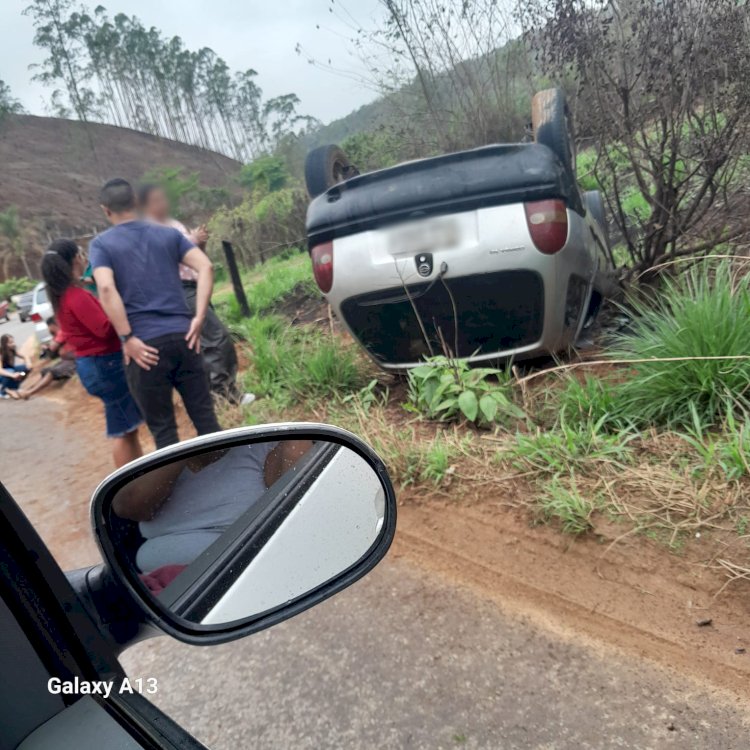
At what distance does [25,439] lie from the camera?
6449 millimetres

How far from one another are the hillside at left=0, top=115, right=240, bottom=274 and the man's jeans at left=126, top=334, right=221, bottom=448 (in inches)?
483

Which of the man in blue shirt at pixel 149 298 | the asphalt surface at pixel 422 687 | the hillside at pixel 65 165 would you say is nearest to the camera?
the asphalt surface at pixel 422 687

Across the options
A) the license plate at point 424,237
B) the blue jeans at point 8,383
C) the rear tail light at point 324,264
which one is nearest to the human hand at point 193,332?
the rear tail light at point 324,264

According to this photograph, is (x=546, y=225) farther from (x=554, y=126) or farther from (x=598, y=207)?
(x=598, y=207)

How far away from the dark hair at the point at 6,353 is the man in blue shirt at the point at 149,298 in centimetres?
707

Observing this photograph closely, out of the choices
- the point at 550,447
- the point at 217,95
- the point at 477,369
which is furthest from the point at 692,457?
the point at 217,95

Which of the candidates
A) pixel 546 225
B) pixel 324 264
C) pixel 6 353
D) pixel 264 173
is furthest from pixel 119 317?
pixel 264 173

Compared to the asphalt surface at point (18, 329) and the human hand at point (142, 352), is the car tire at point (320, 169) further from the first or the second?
the asphalt surface at point (18, 329)

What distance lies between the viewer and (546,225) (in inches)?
130

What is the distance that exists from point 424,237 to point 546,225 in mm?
665

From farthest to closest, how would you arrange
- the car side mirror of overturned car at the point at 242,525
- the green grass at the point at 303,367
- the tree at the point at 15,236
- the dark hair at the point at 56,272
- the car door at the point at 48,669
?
the tree at the point at 15,236
the green grass at the point at 303,367
the dark hair at the point at 56,272
the car side mirror of overturned car at the point at 242,525
the car door at the point at 48,669

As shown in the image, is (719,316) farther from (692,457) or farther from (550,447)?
(550,447)

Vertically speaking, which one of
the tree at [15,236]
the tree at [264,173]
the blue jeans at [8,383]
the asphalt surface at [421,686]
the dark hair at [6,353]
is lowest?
the asphalt surface at [421,686]

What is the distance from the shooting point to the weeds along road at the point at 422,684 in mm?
1825
